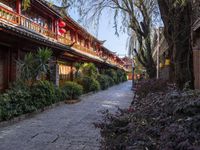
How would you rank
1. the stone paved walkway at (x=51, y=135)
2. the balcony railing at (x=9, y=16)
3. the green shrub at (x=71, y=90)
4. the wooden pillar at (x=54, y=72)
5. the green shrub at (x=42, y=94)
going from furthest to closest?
the wooden pillar at (x=54, y=72), the green shrub at (x=71, y=90), the balcony railing at (x=9, y=16), the green shrub at (x=42, y=94), the stone paved walkway at (x=51, y=135)

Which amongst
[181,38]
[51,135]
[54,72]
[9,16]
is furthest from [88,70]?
[181,38]

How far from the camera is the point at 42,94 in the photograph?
35.3 ft

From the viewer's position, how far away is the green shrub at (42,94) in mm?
10334

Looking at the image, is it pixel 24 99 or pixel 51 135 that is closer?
pixel 51 135

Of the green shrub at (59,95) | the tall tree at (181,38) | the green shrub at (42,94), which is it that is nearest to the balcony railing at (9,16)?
the green shrub at (42,94)

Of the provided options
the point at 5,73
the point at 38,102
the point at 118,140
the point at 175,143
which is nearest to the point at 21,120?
the point at 38,102

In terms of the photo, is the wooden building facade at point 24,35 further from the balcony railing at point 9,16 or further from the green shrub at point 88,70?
the green shrub at point 88,70

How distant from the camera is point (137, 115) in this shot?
3.46 m

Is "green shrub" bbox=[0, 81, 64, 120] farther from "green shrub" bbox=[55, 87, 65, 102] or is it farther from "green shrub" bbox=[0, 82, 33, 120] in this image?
"green shrub" bbox=[55, 87, 65, 102]

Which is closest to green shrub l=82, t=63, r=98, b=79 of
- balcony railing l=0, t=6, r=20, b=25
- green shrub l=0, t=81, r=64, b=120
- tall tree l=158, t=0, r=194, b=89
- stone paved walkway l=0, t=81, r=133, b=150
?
balcony railing l=0, t=6, r=20, b=25

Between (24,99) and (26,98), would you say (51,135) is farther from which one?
(26,98)

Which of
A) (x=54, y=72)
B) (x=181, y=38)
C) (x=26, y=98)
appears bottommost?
(x=26, y=98)

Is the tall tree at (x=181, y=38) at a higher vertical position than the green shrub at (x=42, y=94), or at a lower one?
higher

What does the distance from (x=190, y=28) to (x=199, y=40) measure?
4.01 m
